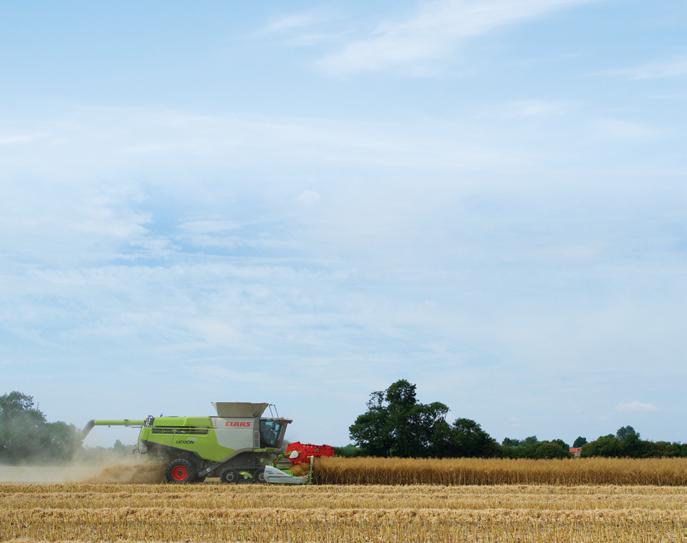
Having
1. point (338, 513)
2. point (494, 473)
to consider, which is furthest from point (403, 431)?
point (338, 513)

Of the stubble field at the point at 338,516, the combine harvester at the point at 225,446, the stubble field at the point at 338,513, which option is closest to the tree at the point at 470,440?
the combine harvester at the point at 225,446

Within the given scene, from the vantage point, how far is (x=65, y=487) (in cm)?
2630

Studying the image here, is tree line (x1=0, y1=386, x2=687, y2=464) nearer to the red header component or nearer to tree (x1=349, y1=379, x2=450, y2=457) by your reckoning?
tree (x1=349, y1=379, x2=450, y2=457)

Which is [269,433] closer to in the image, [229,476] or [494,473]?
[229,476]

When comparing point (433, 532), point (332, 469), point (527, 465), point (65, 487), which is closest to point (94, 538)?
point (433, 532)

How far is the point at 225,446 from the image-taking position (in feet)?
97.7

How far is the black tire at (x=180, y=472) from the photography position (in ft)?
96.1

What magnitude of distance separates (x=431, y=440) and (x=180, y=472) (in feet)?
58.6

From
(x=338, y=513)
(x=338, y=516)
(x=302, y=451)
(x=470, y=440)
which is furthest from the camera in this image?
(x=470, y=440)

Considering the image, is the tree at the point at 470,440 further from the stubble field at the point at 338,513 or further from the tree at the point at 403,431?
the stubble field at the point at 338,513

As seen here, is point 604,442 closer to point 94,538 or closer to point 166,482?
point 166,482

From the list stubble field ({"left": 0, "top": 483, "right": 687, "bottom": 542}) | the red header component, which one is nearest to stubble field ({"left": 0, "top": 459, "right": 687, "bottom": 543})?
stubble field ({"left": 0, "top": 483, "right": 687, "bottom": 542})

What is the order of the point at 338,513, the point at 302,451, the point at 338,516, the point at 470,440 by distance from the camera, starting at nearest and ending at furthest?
the point at 338,516
the point at 338,513
the point at 302,451
the point at 470,440

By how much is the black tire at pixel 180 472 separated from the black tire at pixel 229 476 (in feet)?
2.79
